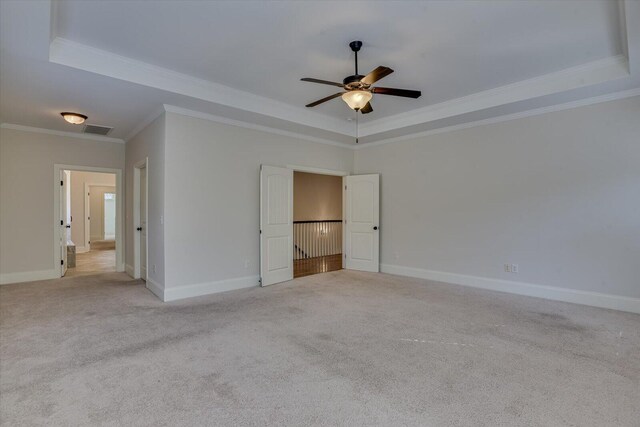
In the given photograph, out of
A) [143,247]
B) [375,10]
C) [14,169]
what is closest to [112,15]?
[375,10]

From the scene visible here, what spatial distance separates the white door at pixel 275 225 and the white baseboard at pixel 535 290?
2.31 meters

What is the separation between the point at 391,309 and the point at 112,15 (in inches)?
167

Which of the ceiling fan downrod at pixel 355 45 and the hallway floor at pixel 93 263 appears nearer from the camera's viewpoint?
the ceiling fan downrod at pixel 355 45

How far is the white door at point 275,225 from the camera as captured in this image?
17.7 feet

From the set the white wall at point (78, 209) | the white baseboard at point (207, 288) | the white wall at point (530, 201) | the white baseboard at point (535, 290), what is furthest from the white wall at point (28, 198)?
the white baseboard at point (535, 290)

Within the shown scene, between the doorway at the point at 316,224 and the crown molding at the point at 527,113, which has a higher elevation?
the crown molding at the point at 527,113

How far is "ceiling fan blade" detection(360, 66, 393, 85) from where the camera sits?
9.66ft

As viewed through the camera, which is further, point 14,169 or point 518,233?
point 14,169

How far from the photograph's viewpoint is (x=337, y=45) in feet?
10.9

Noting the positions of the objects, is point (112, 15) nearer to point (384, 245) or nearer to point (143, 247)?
point (143, 247)

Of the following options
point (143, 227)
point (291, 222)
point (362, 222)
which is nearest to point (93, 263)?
point (143, 227)

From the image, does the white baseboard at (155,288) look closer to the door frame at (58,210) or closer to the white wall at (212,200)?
the white wall at (212,200)

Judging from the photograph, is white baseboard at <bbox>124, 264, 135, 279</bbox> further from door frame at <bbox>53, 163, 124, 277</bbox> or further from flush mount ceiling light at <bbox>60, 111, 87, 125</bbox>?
flush mount ceiling light at <bbox>60, 111, 87, 125</bbox>

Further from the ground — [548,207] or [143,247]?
→ [548,207]
